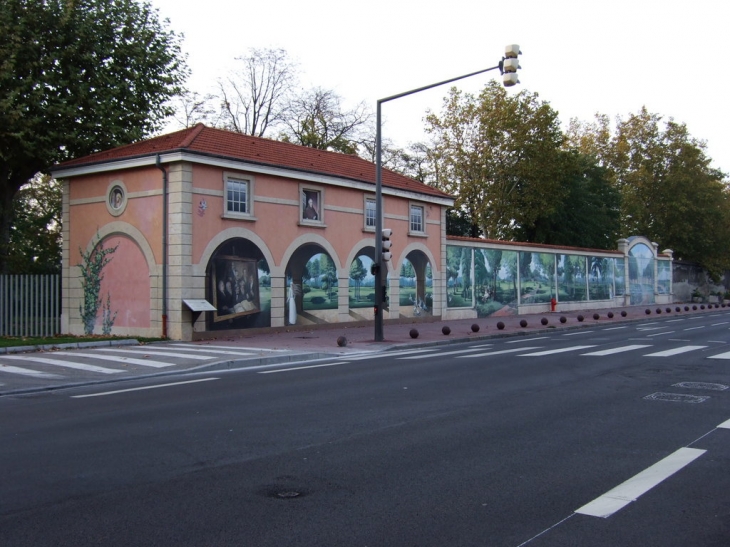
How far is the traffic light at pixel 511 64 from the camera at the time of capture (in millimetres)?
15898

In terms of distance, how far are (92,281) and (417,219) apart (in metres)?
14.4

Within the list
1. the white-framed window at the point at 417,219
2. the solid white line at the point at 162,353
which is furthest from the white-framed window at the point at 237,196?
the white-framed window at the point at 417,219

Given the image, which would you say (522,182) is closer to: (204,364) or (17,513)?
(204,364)

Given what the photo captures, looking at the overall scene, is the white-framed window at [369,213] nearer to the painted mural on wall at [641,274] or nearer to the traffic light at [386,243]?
the traffic light at [386,243]

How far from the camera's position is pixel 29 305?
911 inches

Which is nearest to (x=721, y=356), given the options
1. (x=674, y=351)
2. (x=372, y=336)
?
(x=674, y=351)

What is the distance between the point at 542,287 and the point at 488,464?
34.9 meters

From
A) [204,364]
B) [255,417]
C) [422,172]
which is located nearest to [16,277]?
[204,364]

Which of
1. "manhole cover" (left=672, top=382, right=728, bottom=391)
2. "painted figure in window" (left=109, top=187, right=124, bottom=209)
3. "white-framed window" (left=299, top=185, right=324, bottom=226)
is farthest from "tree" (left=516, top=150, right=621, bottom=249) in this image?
"manhole cover" (left=672, top=382, right=728, bottom=391)

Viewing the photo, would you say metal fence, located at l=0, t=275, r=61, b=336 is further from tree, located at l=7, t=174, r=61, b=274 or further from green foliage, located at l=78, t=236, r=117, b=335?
tree, located at l=7, t=174, r=61, b=274

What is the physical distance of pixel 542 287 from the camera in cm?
4031

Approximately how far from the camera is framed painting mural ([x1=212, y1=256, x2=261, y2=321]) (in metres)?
22.6

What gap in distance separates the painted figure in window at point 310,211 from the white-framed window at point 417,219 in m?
6.25

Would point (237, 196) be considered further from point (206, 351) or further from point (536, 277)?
point (536, 277)
